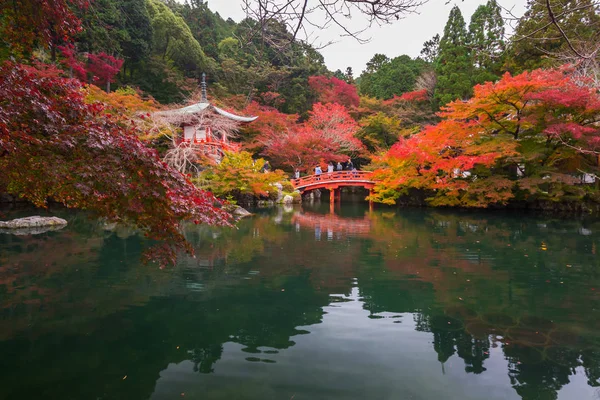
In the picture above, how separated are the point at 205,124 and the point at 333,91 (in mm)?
14673

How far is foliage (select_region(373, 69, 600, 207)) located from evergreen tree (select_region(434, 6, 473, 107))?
338 inches

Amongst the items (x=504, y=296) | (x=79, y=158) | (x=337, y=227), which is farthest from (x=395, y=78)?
(x=79, y=158)

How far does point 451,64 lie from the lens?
2414 cm

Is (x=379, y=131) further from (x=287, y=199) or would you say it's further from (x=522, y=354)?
(x=522, y=354)

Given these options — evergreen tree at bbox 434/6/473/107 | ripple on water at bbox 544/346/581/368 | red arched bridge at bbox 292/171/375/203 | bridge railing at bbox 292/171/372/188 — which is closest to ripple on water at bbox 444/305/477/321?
ripple on water at bbox 544/346/581/368

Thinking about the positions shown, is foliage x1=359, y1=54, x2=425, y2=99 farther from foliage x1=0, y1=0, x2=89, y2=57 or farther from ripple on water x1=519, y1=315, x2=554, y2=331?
foliage x1=0, y1=0, x2=89, y2=57

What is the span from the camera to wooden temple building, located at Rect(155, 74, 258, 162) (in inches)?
718

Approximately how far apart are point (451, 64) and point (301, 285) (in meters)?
23.5

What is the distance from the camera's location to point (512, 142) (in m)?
14.1

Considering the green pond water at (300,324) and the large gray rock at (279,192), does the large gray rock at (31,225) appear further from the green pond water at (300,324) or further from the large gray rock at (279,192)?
the large gray rock at (279,192)

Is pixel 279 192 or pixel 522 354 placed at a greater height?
pixel 279 192

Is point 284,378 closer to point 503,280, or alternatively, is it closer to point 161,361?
point 161,361

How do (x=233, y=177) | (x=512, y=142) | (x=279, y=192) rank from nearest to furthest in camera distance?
(x=512, y=142) → (x=233, y=177) → (x=279, y=192)

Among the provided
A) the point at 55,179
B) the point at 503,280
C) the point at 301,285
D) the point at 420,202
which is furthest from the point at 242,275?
the point at 420,202
